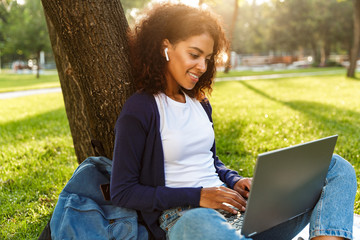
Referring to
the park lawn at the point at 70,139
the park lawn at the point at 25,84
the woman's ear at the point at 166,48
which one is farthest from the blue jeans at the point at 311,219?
the park lawn at the point at 25,84

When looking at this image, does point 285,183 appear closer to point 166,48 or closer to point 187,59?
point 187,59

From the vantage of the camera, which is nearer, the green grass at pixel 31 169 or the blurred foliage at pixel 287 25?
the green grass at pixel 31 169

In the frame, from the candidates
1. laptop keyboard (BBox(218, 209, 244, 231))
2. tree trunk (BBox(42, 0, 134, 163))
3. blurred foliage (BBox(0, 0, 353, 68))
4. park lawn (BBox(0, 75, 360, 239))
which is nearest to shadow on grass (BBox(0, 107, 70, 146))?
park lawn (BBox(0, 75, 360, 239))

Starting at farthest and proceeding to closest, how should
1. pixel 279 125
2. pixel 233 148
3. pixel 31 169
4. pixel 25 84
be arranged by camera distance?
pixel 25 84, pixel 279 125, pixel 233 148, pixel 31 169

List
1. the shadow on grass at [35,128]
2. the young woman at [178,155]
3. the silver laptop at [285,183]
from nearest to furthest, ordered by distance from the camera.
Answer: the silver laptop at [285,183] < the young woman at [178,155] < the shadow on grass at [35,128]

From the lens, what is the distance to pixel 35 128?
633 cm

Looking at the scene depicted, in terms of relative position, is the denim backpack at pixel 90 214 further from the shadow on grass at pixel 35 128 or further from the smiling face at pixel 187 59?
the shadow on grass at pixel 35 128

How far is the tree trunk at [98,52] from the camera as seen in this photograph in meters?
2.21

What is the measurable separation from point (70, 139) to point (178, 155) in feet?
13.0

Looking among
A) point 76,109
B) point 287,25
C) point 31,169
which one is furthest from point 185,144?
point 287,25

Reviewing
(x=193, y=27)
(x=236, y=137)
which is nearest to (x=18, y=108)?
(x=236, y=137)

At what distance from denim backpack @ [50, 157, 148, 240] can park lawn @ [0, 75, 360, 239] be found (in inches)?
43.1

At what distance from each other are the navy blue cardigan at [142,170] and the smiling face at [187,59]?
0.29 metres

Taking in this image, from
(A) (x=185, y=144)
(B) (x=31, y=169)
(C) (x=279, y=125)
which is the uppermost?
(A) (x=185, y=144)
